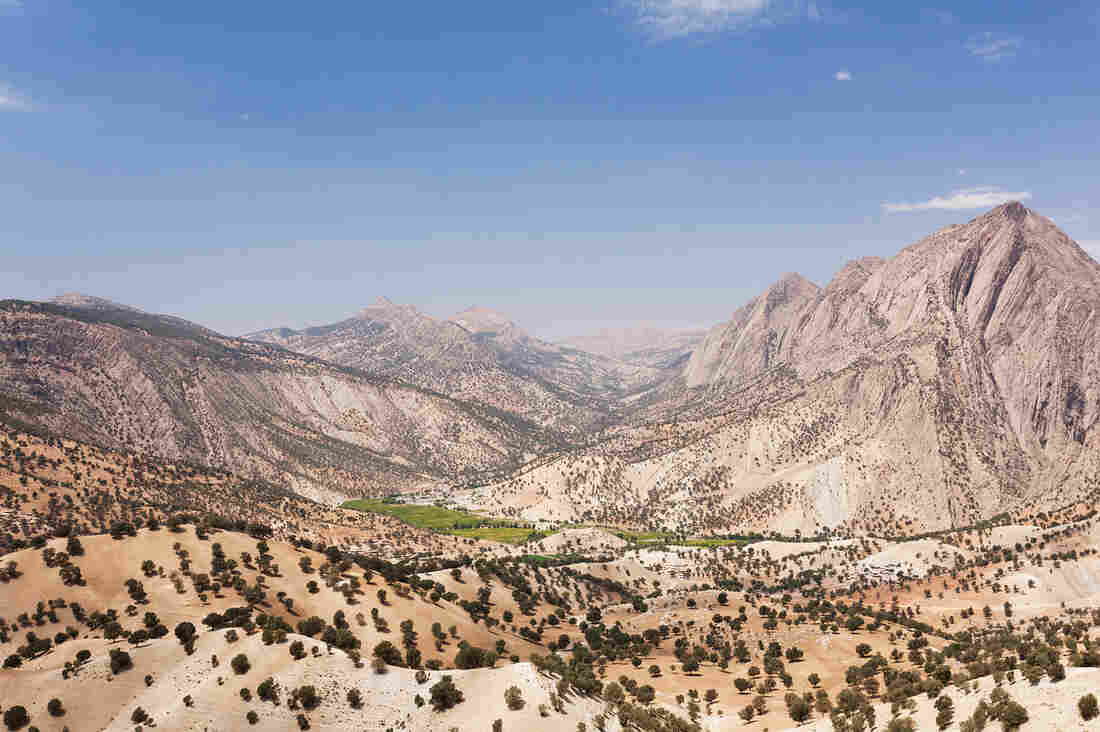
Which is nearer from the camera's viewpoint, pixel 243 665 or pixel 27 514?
pixel 243 665

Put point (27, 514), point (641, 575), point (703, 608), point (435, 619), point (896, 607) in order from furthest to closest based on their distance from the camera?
point (641, 575) → point (896, 607) → point (27, 514) → point (703, 608) → point (435, 619)

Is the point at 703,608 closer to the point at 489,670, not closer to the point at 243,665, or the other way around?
the point at 489,670

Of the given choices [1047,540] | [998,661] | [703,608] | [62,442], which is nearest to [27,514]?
[62,442]

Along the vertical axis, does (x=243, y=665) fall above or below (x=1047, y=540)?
above

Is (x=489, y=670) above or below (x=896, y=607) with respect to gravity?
above

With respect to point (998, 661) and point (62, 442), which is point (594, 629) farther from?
point (62, 442)

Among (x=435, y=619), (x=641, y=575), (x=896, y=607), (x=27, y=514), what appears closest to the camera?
(x=435, y=619)

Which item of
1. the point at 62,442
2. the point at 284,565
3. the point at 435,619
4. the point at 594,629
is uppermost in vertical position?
the point at 62,442

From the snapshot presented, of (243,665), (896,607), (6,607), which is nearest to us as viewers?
(243,665)

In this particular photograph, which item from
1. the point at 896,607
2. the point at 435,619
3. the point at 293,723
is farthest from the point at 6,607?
the point at 896,607
